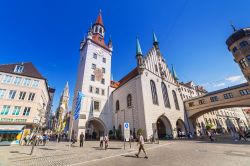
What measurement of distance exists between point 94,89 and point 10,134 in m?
17.6

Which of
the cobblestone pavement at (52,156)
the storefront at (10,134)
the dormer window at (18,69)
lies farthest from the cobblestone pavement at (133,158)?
the dormer window at (18,69)

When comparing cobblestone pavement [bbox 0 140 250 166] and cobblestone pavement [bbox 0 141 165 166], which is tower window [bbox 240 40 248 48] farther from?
cobblestone pavement [bbox 0 141 165 166]

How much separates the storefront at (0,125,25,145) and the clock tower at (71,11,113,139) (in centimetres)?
943

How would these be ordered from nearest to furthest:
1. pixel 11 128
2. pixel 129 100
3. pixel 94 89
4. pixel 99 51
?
1. pixel 11 128
2. pixel 129 100
3. pixel 94 89
4. pixel 99 51

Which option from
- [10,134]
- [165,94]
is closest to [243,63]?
[165,94]

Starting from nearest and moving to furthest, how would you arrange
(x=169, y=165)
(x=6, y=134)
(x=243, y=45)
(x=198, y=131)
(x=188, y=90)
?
(x=169, y=165), (x=6, y=134), (x=243, y=45), (x=198, y=131), (x=188, y=90)

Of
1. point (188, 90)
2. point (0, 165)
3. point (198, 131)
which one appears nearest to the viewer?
point (0, 165)

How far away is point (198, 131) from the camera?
35.4 meters

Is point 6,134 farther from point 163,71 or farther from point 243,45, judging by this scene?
point 243,45

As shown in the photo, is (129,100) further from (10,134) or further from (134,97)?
(10,134)

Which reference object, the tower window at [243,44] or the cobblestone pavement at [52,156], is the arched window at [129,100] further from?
the tower window at [243,44]

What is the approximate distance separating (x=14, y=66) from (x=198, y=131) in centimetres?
4987

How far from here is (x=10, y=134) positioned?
22.2 meters

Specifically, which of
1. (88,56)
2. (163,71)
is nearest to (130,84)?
(163,71)
